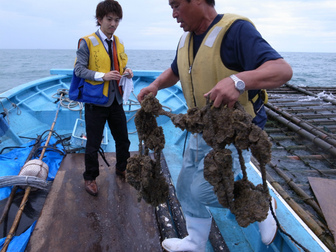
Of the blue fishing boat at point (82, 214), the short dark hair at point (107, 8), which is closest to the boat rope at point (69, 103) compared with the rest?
the blue fishing boat at point (82, 214)

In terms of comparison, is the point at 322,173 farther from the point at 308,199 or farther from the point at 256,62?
the point at 256,62

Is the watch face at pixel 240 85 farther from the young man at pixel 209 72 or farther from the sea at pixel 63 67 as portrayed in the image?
the sea at pixel 63 67

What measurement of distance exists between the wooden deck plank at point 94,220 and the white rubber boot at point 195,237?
0.22 meters

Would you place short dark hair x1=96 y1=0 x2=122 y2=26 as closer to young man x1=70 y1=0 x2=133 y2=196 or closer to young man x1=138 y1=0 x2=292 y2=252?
young man x1=70 y1=0 x2=133 y2=196

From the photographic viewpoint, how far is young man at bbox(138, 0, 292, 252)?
1.25 metres

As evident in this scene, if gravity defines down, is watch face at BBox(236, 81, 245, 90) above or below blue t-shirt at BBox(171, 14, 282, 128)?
below

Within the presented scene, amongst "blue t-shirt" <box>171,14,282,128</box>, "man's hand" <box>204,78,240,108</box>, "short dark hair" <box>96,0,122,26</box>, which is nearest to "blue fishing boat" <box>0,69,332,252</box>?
"man's hand" <box>204,78,240,108</box>

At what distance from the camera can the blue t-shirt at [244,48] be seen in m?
1.33

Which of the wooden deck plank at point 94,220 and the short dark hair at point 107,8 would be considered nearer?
the wooden deck plank at point 94,220

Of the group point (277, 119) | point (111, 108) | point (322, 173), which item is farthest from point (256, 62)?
point (277, 119)

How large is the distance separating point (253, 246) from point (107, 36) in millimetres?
2748

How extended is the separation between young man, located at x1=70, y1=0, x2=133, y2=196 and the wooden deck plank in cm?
22

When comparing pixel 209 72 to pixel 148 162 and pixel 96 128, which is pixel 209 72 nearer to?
pixel 148 162

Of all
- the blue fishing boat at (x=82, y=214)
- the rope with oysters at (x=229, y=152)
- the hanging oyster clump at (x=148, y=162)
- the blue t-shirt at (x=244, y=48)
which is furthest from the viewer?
the blue fishing boat at (x=82, y=214)
